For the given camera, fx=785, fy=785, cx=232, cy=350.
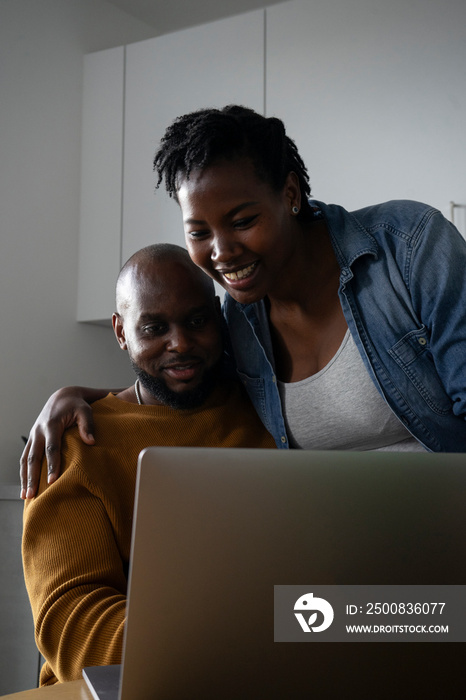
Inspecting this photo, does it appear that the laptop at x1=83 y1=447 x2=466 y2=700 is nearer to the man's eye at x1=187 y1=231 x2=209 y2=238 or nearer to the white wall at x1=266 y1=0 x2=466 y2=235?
the man's eye at x1=187 y1=231 x2=209 y2=238

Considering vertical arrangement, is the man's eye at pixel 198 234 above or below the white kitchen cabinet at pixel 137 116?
below

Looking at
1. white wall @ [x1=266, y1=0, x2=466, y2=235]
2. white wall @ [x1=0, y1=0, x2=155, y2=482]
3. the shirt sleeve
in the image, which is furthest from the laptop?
white wall @ [x1=0, y1=0, x2=155, y2=482]

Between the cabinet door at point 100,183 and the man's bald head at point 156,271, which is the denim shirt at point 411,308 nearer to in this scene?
the man's bald head at point 156,271

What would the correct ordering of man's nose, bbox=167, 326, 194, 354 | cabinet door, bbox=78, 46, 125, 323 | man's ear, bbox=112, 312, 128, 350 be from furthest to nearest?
cabinet door, bbox=78, 46, 125, 323, man's ear, bbox=112, 312, 128, 350, man's nose, bbox=167, 326, 194, 354

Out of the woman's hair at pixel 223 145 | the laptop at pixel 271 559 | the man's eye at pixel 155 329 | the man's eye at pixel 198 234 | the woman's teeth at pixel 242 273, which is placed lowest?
the laptop at pixel 271 559

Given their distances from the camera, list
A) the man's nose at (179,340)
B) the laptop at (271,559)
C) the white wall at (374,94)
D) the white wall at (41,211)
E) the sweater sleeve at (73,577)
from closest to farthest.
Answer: the laptop at (271,559)
the sweater sleeve at (73,577)
the man's nose at (179,340)
the white wall at (374,94)
the white wall at (41,211)

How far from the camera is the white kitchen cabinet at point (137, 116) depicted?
282cm

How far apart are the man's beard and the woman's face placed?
232 mm

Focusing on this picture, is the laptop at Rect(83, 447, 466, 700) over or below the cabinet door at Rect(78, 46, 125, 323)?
below

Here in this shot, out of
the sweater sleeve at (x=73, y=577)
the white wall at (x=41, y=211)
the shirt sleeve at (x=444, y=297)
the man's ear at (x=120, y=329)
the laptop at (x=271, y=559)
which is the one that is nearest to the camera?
the laptop at (x=271, y=559)

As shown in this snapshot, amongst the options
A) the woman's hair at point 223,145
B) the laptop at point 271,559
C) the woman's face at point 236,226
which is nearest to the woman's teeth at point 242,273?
the woman's face at point 236,226

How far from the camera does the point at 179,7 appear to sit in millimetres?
3180

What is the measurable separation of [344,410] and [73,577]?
48 cm

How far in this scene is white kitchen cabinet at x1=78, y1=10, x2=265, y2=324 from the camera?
2.82 meters
